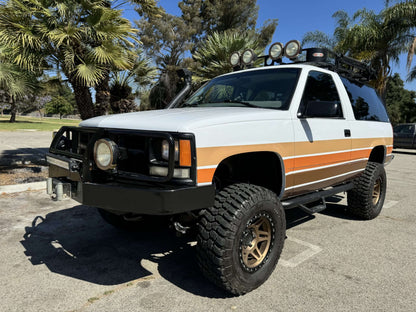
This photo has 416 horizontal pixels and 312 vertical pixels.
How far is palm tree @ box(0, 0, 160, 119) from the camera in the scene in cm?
654

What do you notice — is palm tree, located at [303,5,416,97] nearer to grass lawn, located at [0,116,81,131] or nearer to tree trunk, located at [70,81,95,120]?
tree trunk, located at [70,81,95,120]

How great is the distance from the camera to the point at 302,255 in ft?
10.8

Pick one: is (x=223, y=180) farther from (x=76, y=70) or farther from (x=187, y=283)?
(x=76, y=70)

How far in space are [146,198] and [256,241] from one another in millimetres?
1109

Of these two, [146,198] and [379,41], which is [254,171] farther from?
[379,41]

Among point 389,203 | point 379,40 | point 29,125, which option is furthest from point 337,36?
point 29,125

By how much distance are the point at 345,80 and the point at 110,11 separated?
17.9 ft

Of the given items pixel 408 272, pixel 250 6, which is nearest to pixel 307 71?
pixel 408 272

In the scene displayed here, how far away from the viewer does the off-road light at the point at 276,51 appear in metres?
3.73

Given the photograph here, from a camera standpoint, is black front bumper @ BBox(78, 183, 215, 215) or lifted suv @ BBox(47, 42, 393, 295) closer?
black front bumper @ BBox(78, 183, 215, 215)

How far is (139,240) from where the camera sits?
3588 millimetres

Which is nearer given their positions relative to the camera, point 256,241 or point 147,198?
point 147,198

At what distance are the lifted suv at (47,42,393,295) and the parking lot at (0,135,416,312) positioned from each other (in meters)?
0.30

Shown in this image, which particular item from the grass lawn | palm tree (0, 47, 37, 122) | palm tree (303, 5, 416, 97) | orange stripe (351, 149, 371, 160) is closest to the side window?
orange stripe (351, 149, 371, 160)
